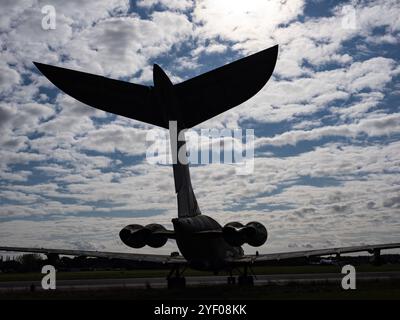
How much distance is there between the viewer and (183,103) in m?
20.5

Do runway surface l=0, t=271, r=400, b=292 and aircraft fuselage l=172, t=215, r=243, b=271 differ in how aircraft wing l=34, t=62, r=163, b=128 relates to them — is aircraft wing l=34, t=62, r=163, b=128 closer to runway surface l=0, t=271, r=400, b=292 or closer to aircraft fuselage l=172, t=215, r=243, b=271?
aircraft fuselage l=172, t=215, r=243, b=271

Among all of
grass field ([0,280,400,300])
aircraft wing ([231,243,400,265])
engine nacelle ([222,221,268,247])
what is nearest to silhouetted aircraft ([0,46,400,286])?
engine nacelle ([222,221,268,247])

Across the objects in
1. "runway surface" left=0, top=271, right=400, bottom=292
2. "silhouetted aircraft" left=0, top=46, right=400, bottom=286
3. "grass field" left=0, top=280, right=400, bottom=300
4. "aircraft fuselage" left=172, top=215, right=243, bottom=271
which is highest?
"silhouetted aircraft" left=0, top=46, right=400, bottom=286

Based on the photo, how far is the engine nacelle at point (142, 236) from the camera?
20422 millimetres

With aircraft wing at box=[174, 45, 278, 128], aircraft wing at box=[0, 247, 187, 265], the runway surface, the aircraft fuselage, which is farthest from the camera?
the runway surface

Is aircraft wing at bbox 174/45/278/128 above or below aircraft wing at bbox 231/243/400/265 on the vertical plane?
above

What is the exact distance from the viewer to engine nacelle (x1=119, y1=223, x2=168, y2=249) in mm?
20422

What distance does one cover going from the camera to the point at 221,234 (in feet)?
70.8

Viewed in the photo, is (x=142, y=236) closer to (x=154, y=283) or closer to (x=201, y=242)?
(x=201, y=242)

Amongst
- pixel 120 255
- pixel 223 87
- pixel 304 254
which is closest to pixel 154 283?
pixel 120 255

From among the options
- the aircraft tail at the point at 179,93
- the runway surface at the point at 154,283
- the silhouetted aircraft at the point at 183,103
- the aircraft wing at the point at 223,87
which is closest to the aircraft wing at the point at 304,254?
the runway surface at the point at 154,283

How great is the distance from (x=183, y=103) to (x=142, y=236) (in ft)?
18.8

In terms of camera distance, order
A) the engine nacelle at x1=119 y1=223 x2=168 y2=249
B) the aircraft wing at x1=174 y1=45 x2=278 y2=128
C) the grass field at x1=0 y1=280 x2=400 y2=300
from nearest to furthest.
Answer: the grass field at x1=0 y1=280 x2=400 y2=300, the aircraft wing at x1=174 y1=45 x2=278 y2=128, the engine nacelle at x1=119 y1=223 x2=168 y2=249
